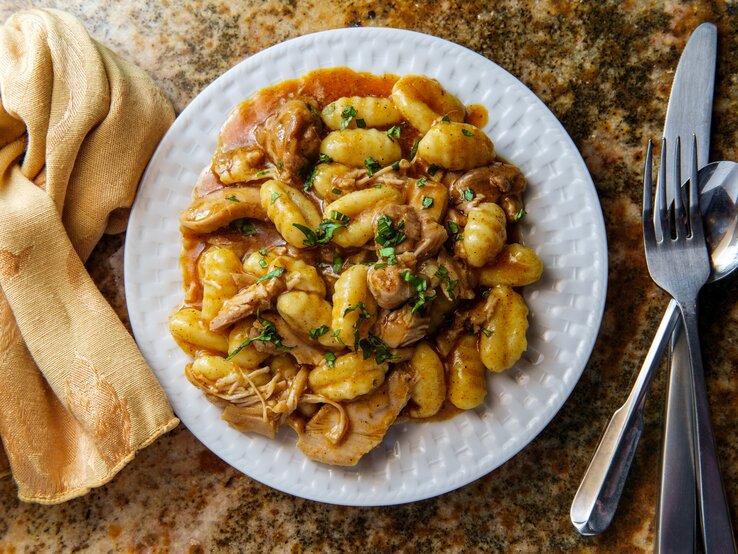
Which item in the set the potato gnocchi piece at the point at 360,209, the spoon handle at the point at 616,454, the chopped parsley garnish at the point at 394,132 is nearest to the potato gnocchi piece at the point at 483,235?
the potato gnocchi piece at the point at 360,209

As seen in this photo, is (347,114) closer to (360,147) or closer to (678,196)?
(360,147)

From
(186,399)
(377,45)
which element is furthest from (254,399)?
(377,45)

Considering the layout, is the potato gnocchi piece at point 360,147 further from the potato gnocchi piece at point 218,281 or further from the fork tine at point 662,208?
the fork tine at point 662,208

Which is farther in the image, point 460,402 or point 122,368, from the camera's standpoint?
point 122,368

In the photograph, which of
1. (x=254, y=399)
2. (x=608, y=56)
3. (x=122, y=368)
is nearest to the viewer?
Answer: (x=254, y=399)

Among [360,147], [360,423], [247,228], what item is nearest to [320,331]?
[360,423]

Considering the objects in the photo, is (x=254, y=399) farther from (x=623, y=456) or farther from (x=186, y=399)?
(x=623, y=456)
